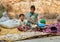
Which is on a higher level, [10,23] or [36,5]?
[36,5]

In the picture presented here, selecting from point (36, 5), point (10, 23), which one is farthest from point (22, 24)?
point (36, 5)

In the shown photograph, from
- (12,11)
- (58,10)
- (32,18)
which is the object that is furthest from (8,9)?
(58,10)

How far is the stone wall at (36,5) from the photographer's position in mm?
8263

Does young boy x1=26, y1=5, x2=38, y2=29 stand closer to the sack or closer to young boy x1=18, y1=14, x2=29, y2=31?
young boy x1=18, y1=14, x2=29, y2=31

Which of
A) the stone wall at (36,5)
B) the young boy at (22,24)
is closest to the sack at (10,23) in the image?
the young boy at (22,24)

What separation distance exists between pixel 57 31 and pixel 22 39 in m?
1.14

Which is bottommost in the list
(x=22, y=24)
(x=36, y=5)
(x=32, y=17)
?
Answer: (x=22, y=24)

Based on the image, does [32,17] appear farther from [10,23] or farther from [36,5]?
[10,23]

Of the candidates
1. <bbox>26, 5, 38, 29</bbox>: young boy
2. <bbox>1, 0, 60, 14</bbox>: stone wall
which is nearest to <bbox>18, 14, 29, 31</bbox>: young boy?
<bbox>26, 5, 38, 29</bbox>: young boy

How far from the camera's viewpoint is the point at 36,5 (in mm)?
8328

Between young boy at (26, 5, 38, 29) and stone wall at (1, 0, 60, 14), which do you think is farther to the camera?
stone wall at (1, 0, 60, 14)

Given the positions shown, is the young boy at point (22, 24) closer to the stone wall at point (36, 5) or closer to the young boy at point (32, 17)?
the young boy at point (32, 17)

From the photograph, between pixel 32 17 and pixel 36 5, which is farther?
pixel 36 5

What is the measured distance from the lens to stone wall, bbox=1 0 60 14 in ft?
27.1
